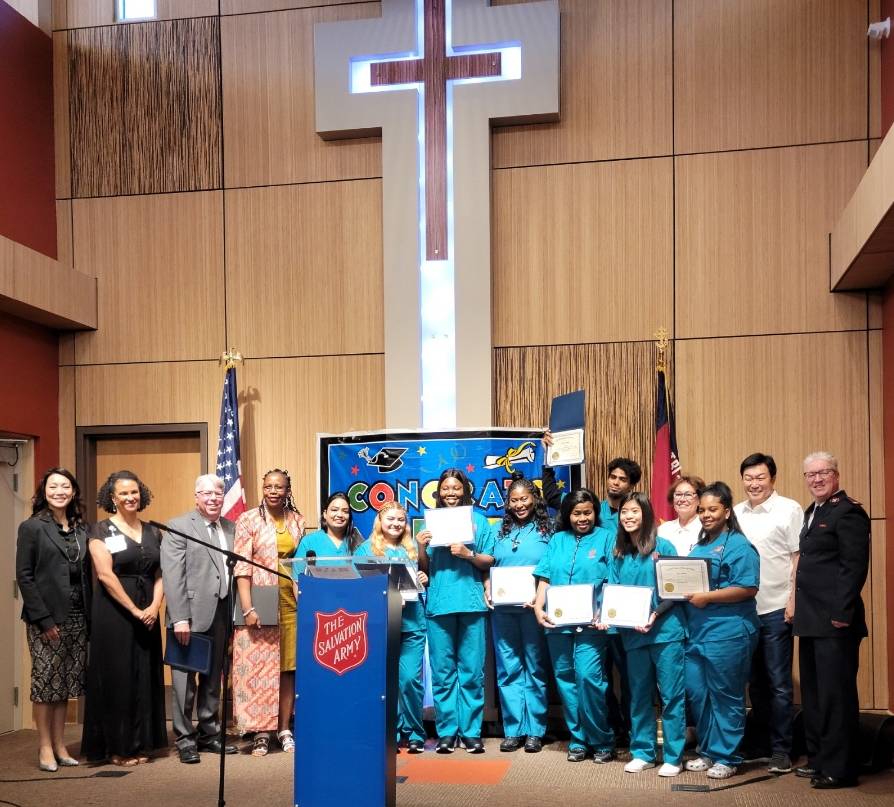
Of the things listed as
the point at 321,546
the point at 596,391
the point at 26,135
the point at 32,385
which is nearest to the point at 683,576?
the point at 321,546

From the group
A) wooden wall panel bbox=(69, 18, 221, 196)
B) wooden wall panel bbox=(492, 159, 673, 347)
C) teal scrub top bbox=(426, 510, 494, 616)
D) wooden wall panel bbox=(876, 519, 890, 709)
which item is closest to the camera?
teal scrub top bbox=(426, 510, 494, 616)

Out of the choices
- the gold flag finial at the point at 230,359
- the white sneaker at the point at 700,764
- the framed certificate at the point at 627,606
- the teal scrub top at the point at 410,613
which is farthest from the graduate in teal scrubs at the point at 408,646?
the gold flag finial at the point at 230,359

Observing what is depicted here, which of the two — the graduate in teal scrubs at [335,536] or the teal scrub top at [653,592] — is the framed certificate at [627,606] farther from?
the graduate in teal scrubs at [335,536]

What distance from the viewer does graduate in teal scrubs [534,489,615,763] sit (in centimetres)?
487

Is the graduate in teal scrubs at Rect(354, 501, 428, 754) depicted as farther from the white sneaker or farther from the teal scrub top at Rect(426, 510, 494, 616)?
the white sneaker

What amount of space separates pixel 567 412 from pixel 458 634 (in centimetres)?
135

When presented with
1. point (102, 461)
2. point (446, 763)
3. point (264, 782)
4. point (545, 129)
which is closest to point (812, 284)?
point (545, 129)

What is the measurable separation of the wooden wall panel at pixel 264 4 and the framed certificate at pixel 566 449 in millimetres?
3207

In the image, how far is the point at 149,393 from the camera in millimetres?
6746

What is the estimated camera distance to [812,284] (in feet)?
19.7

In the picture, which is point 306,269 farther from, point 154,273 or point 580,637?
point 580,637

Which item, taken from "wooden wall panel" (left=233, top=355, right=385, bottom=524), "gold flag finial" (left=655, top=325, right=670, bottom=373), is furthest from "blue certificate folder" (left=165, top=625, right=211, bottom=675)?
"gold flag finial" (left=655, top=325, right=670, bottom=373)

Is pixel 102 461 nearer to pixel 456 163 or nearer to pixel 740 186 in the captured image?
pixel 456 163

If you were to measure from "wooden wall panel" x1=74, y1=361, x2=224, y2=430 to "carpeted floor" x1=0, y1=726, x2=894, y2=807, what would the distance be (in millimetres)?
2332
